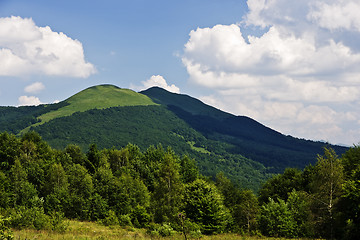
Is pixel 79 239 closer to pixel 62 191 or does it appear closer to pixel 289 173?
pixel 62 191

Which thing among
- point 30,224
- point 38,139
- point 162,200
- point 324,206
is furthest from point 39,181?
point 324,206

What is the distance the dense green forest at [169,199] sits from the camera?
31.7 metres

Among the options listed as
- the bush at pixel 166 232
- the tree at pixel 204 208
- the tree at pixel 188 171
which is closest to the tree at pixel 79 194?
the tree at pixel 204 208

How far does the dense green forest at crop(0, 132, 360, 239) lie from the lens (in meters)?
31.7

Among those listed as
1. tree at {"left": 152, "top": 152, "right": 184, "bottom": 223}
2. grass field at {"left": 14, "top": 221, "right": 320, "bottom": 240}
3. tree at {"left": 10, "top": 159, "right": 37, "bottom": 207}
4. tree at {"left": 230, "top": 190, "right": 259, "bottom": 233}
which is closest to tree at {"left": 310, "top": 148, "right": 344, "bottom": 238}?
grass field at {"left": 14, "top": 221, "right": 320, "bottom": 240}

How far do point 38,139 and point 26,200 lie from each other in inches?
1146

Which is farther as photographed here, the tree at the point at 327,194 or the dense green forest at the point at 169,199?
the dense green forest at the point at 169,199

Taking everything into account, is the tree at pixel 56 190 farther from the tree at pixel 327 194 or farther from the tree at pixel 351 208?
the tree at pixel 351 208

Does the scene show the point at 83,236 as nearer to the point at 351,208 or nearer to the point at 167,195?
the point at 167,195

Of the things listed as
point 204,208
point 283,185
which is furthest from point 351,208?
point 283,185

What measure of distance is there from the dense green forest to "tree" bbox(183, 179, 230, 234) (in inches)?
5.6

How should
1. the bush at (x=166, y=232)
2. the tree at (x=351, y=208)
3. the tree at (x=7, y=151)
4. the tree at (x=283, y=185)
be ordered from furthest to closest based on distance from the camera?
the tree at (x=283, y=185) → the tree at (x=7, y=151) → the bush at (x=166, y=232) → the tree at (x=351, y=208)

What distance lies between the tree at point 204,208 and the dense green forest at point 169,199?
0.46ft

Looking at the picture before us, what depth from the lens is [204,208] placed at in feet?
142
